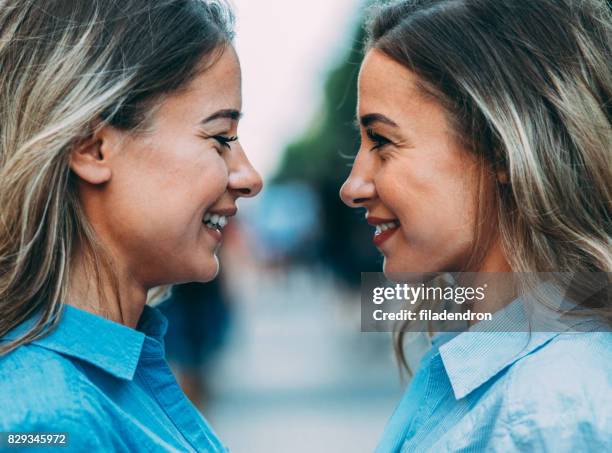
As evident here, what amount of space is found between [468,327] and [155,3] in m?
1.37

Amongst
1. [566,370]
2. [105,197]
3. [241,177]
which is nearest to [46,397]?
[105,197]

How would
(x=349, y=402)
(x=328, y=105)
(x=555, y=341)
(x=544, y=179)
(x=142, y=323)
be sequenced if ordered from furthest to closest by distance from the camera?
(x=328, y=105) → (x=349, y=402) → (x=142, y=323) → (x=544, y=179) → (x=555, y=341)

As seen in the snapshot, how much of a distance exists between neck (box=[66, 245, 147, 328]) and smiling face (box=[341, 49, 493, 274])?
0.74 m

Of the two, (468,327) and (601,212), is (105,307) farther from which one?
(601,212)

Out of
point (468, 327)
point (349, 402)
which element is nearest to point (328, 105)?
point (349, 402)

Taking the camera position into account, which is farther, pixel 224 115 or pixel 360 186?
pixel 360 186

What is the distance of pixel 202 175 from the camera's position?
243 cm

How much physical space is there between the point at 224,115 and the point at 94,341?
76cm

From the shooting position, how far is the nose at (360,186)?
2662 mm

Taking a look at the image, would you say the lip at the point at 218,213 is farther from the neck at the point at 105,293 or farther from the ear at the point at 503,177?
the ear at the point at 503,177

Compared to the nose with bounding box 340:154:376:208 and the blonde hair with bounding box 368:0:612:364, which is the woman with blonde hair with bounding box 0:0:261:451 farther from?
the blonde hair with bounding box 368:0:612:364

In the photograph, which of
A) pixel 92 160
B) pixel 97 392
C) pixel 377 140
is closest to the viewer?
pixel 97 392

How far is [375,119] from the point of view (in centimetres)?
259

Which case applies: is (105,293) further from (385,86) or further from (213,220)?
(385,86)
